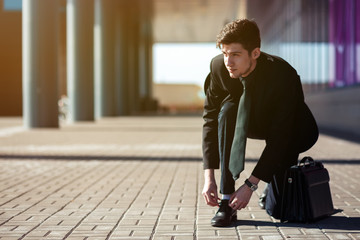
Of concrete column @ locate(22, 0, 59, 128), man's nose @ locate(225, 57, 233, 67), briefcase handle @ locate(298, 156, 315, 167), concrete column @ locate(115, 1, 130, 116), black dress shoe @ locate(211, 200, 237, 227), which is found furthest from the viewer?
concrete column @ locate(115, 1, 130, 116)

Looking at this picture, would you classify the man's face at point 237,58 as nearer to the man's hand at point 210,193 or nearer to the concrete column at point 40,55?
the man's hand at point 210,193

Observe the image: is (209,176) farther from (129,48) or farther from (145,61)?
(145,61)

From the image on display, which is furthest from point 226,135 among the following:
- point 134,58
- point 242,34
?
point 134,58

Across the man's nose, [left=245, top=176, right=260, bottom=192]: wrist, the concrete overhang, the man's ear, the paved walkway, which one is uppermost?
the concrete overhang

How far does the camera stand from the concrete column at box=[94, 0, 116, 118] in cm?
2766

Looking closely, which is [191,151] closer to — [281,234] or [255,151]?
[255,151]

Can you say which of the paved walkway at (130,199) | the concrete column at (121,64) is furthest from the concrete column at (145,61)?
the paved walkway at (130,199)

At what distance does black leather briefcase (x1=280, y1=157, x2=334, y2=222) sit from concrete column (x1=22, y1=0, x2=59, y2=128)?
13.3 meters

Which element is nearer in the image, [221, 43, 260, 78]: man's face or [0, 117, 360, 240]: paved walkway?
[221, 43, 260, 78]: man's face

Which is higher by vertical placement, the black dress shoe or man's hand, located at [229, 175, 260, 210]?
man's hand, located at [229, 175, 260, 210]

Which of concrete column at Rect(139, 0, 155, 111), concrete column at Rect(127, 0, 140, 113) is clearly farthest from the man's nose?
concrete column at Rect(139, 0, 155, 111)

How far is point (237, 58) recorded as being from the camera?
12.1ft

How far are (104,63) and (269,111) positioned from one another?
24.2 meters

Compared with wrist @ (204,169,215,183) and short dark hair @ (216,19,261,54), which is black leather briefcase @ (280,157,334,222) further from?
short dark hair @ (216,19,261,54)
